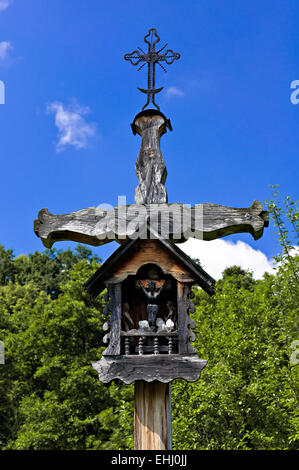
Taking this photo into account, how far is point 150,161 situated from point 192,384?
284 inches

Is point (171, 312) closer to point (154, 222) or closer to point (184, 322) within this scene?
point (184, 322)

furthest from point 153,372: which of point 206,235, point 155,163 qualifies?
point 155,163

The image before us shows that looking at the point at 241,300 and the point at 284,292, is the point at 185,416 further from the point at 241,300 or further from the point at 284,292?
the point at 241,300

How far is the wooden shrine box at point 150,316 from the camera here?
255cm

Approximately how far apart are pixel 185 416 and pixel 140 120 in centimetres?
715

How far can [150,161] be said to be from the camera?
10.4 ft

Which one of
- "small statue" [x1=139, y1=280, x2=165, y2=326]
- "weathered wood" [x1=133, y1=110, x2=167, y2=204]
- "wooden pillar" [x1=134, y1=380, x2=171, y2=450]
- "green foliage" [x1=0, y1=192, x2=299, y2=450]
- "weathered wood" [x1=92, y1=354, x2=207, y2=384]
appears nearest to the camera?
"weathered wood" [x1=92, y1=354, x2=207, y2=384]

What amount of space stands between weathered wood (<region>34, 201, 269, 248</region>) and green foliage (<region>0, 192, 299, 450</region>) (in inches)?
165

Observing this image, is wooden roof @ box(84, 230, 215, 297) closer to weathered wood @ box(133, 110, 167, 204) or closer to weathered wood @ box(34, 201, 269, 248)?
weathered wood @ box(34, 201, 269, 248)

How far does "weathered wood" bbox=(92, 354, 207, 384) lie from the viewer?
8.29 feet

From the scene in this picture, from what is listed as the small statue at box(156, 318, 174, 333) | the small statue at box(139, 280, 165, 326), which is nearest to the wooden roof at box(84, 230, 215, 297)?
the small statue at box(139, 280, 165, 326)

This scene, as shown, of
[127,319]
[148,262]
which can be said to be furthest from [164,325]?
[148,262]

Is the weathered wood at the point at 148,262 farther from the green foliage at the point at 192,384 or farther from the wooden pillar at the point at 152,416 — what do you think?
the green foliage at the point at 192,384

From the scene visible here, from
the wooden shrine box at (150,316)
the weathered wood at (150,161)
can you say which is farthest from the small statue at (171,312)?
the weathered wood at (150,161)
